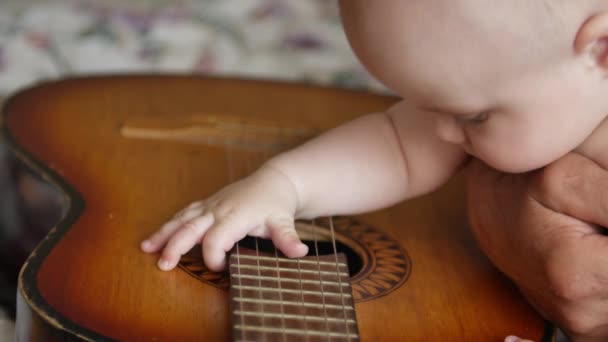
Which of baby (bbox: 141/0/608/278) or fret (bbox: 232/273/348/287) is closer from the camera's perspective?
baby (bbox: 141/0/608/278)

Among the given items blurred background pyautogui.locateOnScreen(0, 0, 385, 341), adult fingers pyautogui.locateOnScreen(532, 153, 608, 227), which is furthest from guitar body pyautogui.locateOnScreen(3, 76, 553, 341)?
blurred background pyautogui.locateOnScreen(0, 0, 385, 341)

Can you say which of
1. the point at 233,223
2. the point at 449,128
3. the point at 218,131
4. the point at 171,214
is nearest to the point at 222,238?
the point at 233,223

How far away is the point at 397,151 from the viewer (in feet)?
3.15

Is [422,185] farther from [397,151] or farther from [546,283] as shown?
[546,283]

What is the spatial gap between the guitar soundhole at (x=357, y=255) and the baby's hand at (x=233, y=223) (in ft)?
0.05

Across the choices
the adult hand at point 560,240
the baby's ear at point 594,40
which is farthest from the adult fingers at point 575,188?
the baby's ear at point 594,40

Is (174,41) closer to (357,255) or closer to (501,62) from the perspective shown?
(357,255)

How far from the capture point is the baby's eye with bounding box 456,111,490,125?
0.74 meters

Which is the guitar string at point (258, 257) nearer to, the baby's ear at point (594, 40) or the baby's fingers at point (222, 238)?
the baby's fingers at point (222, 238)

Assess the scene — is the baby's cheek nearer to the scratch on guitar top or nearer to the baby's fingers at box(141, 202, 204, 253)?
the baby's fingers at box(141, 202, 204, 253)

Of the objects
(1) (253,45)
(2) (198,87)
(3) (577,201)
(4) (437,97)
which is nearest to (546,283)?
(3) (577,201)

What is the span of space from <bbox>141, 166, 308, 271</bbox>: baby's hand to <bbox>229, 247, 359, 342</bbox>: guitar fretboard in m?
0.02

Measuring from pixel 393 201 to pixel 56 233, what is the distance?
0.37 metres

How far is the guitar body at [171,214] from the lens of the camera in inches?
29.1
